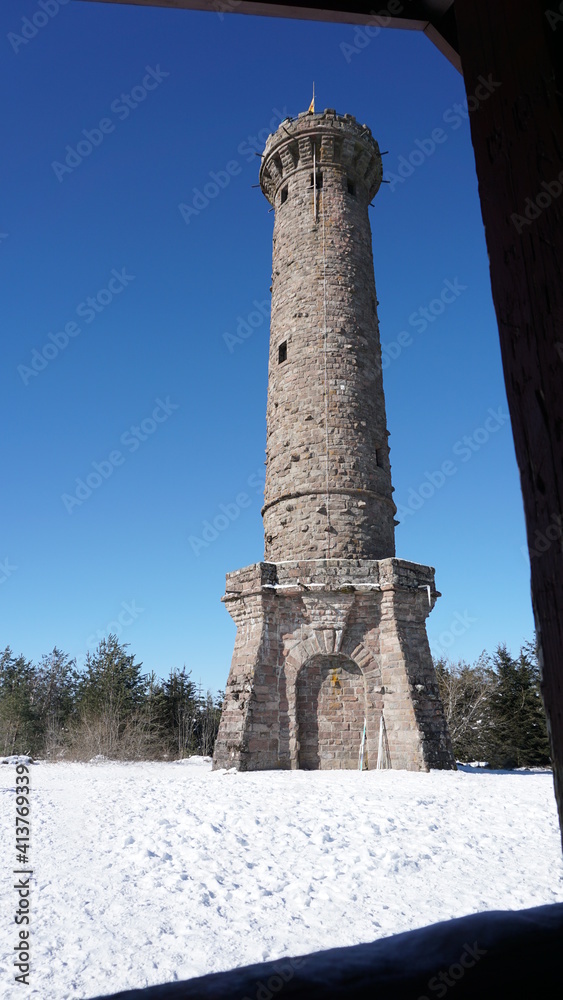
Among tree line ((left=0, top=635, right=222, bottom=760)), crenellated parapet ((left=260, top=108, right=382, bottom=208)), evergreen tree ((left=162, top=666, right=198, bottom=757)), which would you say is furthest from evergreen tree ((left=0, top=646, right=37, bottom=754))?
crenellated parapet ((left=260, top=108, right=382, bottom=208))

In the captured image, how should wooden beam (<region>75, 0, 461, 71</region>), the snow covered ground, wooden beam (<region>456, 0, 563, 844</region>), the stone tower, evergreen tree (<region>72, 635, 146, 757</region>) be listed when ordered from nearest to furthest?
wooden beam (<region>456, 0, 563, 844</region>) < wooden beam (<region>75, 0, 461, 71</region>) < the snow covered ground < the stone tower < evergreen tree (<region>72, 635, 146, 757</region>)

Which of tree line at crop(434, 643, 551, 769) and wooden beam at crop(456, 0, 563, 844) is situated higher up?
wooden beam at crop(456, 0, 563, 844)

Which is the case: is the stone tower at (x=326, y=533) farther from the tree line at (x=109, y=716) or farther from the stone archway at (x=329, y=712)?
the tree line at (x=109, y=716)

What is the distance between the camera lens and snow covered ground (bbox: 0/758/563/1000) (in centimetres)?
419

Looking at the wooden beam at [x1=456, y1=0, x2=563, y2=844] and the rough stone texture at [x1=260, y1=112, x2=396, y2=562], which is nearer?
the wooden beam at [x1=456, y1=0, x2=563, y2=844]

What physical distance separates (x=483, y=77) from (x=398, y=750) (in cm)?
1163

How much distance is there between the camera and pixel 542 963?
1.13 meters

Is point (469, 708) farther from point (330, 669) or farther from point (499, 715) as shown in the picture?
point (330, 669)

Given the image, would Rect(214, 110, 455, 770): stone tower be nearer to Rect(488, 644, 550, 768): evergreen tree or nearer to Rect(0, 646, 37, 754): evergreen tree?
Rect(488, 644, 550, 768): evergreen tree

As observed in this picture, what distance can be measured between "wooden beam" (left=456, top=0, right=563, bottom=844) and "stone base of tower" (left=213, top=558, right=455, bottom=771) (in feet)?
35.9

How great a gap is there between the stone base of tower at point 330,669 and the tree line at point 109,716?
38.7ft

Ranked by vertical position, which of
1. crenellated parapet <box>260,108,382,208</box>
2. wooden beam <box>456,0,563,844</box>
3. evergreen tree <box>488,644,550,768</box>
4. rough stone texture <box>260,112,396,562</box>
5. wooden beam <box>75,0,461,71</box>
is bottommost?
evergreen tree <box>488,644,550,768</box>

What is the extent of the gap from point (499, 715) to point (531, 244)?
25.9 meters

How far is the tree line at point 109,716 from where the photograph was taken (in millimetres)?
22953
